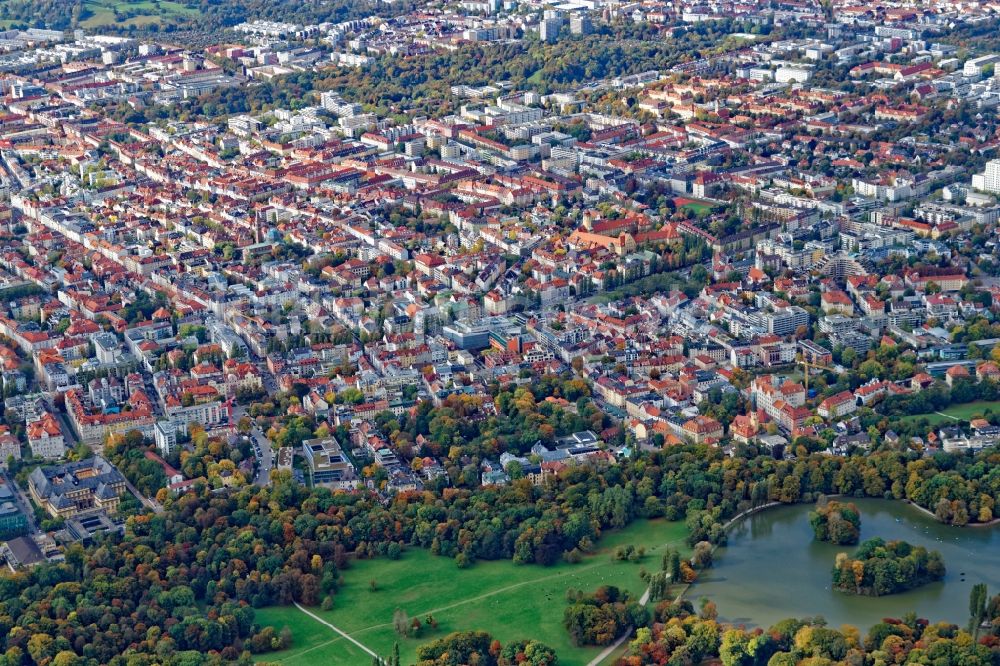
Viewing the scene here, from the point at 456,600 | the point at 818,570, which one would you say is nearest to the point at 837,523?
the point at 818,570

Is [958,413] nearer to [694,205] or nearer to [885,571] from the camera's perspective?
[885,571]

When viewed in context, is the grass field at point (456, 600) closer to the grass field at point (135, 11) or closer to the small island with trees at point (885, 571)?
the small island with trees at point (885, 571)

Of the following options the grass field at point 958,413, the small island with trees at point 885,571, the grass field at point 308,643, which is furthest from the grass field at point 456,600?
the grass field at point 958,413

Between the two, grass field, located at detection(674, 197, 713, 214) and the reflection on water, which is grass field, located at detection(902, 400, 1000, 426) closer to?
the reflection on water

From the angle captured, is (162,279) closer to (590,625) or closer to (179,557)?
(179,557)

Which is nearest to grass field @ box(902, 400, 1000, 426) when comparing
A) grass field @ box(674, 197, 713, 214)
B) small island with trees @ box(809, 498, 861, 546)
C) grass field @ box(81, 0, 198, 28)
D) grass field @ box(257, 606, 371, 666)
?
small island with trees @ box(809, 498, 861, 546)

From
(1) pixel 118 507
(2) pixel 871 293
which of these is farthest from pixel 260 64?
(1) pixel 118 507

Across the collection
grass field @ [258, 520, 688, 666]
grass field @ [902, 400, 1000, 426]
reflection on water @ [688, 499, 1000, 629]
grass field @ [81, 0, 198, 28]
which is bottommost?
reflection on water @ [688, 499, 1000, 629]
